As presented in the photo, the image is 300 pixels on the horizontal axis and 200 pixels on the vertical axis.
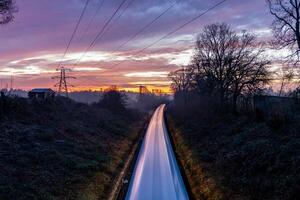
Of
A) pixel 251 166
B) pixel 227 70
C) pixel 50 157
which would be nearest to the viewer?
pixel 251 166

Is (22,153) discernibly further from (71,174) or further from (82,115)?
(82,115)

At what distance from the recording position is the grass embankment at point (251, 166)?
45.1 ft

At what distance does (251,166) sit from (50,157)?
35.4ft

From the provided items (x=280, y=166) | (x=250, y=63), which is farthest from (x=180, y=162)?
(x=250, y=63)

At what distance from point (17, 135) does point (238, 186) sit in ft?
45.4

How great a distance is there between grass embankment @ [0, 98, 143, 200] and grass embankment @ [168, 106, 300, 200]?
200 inches

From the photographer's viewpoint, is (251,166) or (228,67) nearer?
(251,166)

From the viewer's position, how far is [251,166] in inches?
664

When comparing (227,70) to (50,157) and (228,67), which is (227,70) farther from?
(50,157)

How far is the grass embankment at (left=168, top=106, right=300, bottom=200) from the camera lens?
13.7 m

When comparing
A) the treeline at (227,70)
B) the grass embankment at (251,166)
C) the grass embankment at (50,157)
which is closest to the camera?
the grass embankment at (251,166)

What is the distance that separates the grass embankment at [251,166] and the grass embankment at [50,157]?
16.7 feet

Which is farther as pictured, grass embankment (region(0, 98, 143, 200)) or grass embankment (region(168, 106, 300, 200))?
grass embankment (region(0, 98, 143, 200))

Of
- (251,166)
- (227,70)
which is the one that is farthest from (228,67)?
(251,166)
